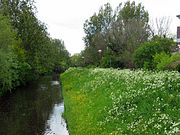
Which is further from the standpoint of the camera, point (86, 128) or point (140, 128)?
point (86, 128)

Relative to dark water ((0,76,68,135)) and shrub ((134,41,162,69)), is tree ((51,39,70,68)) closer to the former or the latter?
shrub ((134,41,162,69))

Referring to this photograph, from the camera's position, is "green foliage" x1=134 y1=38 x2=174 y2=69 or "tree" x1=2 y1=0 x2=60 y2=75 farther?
"tree" x1=2 y1=0 x2=60 y2=75

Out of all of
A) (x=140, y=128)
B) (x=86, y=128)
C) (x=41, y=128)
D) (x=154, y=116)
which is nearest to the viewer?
(x=140, y=128)

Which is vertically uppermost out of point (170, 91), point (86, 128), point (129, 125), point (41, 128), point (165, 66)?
point (165, 66)

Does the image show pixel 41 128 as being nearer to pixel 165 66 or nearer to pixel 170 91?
pixel 170 91

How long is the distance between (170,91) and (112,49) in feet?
108

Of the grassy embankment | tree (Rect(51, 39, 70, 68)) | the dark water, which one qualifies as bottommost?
the dark water

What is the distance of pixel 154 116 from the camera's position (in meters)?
7.68

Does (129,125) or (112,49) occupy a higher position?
(112,49)

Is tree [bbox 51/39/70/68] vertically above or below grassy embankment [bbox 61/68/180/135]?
above

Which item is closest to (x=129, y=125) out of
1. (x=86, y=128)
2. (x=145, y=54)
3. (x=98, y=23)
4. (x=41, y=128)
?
(x=86, y=128)

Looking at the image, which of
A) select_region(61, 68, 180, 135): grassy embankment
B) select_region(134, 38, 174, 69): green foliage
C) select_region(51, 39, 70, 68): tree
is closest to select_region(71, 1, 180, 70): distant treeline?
select_region(134, 38, 174, 69): green foliage

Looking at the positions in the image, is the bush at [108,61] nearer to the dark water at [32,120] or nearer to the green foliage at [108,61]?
the green foliage at [108,61]

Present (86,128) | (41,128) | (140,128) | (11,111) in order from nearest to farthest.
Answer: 1. (140,128)
2. (86,128)
3. (41,128)
4. (11,111)
